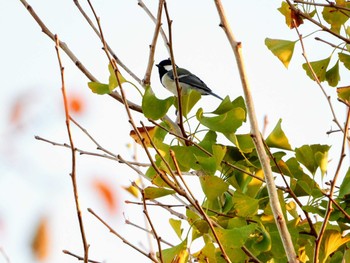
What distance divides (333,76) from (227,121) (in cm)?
72

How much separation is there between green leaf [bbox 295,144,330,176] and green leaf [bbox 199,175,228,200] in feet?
1.07

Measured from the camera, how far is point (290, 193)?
209 cm

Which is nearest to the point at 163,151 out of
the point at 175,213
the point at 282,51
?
the point at 175,213

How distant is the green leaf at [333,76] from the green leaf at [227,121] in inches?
27.1

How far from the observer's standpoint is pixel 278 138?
2.24 m

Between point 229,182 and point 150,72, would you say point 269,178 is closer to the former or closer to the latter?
point 229,182

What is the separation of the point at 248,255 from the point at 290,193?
219 mm

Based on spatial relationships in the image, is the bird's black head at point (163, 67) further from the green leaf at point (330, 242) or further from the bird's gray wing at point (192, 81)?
the green leaf at point (330, 242)

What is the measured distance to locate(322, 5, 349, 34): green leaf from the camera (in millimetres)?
2648

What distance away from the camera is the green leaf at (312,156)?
2.22 m

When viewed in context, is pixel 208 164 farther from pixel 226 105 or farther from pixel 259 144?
pixel 259 144

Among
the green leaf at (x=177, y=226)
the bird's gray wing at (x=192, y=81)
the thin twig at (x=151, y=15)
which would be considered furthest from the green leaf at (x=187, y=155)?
the bird's gray wing at (x=192, y=81)

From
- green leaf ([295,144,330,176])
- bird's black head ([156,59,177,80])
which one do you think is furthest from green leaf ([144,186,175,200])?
bird's black head ([156,59,177,80])

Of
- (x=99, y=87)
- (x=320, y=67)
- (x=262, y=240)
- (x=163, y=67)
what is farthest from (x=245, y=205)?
(x=163, y=67)
